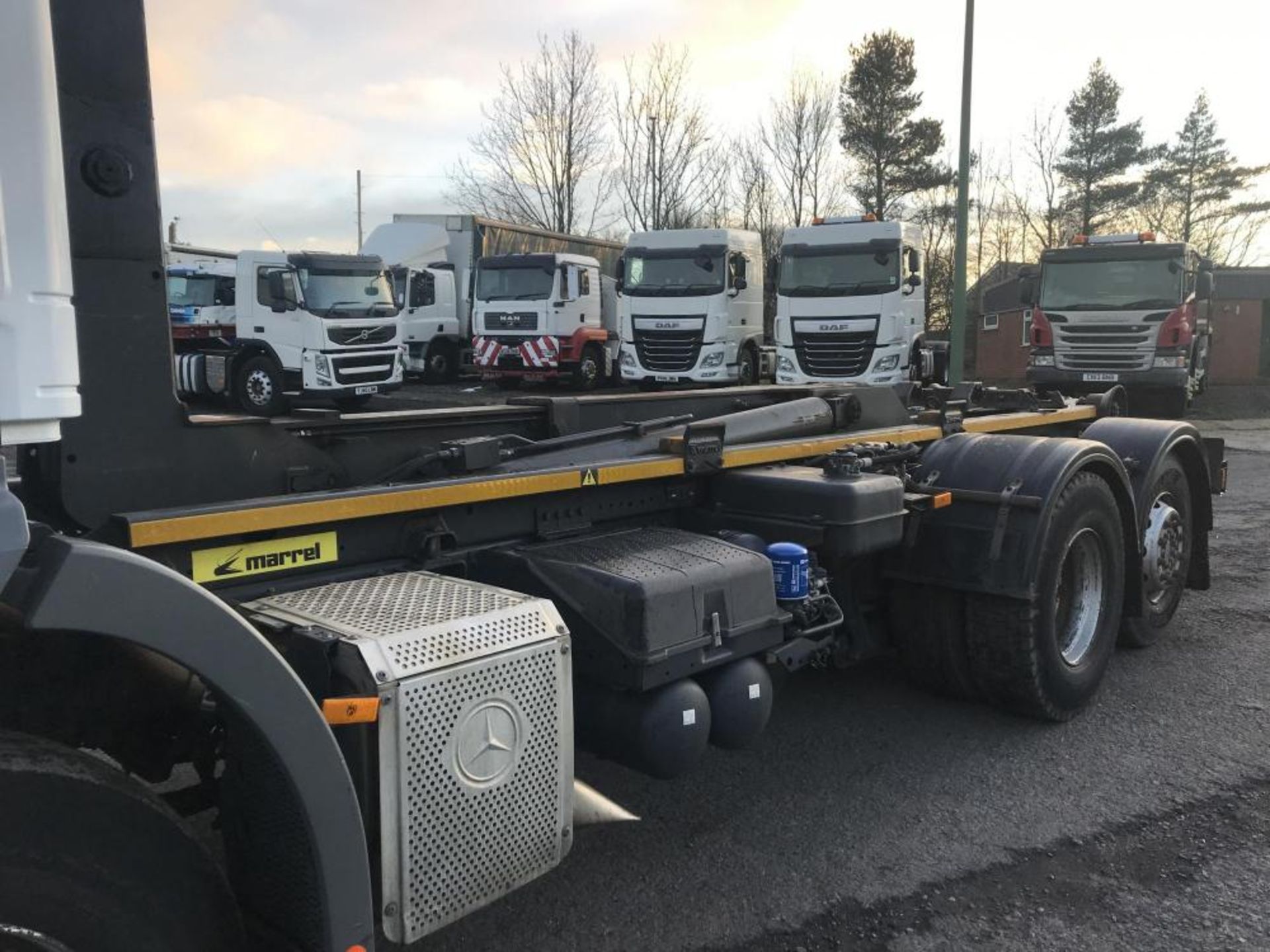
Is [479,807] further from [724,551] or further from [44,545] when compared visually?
[724,551]

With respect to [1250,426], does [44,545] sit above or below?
above

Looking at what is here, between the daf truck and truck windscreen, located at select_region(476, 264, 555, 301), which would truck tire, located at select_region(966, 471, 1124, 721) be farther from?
the daf truck

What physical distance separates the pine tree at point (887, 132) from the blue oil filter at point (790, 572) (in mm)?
35727

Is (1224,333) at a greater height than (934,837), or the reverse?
(1224,333)

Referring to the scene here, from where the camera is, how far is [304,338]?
688 inches

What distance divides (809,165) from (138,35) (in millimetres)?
36785

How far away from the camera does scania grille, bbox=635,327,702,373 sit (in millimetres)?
20797

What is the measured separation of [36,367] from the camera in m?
1.71

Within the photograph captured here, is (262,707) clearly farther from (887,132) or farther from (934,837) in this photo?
(887,132)

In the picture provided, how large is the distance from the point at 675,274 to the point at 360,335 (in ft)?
21.4

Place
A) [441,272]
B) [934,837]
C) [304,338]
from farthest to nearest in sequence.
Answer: [441,272], [304,338], [934,837]

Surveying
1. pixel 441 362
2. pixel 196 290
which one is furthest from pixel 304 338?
pixel 441 362

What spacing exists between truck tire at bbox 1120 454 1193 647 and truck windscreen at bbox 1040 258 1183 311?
14.9 meters

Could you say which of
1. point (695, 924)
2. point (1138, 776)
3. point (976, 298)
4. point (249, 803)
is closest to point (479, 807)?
point (249, 803)
